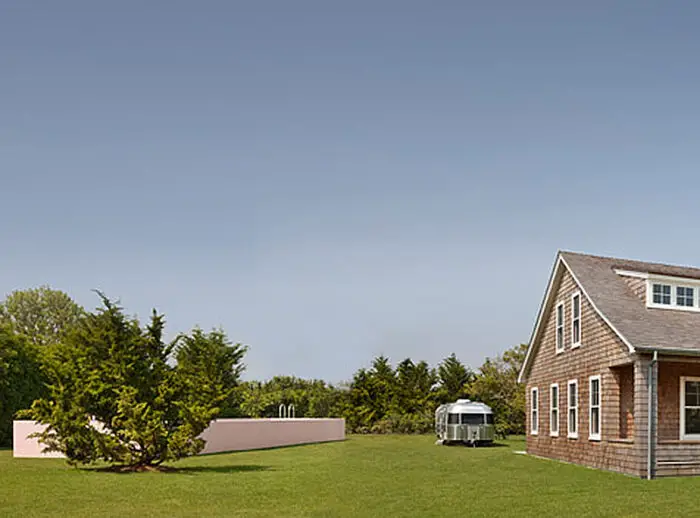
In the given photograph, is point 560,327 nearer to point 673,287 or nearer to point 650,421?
point 673,287

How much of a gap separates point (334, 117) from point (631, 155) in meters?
8.25

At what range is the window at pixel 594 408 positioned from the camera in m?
22.7

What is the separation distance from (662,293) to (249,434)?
16635 mm

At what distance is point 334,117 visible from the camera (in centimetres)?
2352

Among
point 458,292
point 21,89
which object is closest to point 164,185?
point 21,89

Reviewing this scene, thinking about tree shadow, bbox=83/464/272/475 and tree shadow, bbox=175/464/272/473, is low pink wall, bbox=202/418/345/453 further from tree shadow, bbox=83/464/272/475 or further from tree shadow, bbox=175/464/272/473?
tree shadow, bbox=83/464/272/475

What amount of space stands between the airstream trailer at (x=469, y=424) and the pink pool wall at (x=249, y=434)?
628 cm

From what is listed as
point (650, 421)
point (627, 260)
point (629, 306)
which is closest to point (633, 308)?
point (629, 306)

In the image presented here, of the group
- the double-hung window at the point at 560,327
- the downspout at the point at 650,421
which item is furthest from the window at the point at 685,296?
the downspout at the point at 650,421

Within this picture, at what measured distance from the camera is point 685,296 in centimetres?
2342

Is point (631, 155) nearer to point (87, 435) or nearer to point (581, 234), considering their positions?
point (581, 234)

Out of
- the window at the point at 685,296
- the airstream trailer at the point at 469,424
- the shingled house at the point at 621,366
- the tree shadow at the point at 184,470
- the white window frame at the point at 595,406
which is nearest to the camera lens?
the shingled house at the point at 621,366

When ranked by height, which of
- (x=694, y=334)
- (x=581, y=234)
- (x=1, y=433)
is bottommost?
(x=1, y=433)

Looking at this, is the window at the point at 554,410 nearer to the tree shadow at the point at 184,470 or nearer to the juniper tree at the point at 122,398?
the tree shadow at the point at 184,470
